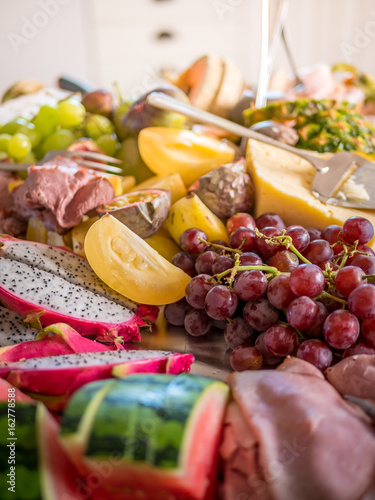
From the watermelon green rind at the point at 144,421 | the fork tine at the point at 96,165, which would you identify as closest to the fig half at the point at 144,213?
the fork tine at the point at 96,165

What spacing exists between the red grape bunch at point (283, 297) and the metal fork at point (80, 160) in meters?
0.43

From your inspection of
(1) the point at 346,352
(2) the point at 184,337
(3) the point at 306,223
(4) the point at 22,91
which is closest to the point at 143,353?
(2) the point at 184,337

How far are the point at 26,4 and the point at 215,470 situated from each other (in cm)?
494

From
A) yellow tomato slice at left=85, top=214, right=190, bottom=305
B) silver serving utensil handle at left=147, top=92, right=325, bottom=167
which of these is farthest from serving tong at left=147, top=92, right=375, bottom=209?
yellow tomato slice at left=85, top=214, right=190, bottom=305

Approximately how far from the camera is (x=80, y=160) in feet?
3.80

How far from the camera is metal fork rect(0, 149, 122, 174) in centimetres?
114

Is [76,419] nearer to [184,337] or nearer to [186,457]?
[186,457]

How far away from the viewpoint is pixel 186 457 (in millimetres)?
376

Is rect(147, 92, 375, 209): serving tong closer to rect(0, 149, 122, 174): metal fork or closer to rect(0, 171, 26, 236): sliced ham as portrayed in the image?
rect(0, 149, 122, 174): metal fork

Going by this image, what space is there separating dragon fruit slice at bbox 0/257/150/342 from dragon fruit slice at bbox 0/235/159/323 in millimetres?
18

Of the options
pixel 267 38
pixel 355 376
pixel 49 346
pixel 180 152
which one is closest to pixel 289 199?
pixel 180 152

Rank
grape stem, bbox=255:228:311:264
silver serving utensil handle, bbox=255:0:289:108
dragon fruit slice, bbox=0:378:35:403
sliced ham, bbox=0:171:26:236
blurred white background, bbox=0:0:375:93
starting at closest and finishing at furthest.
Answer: dragon fruit slice, bbox=0:378:35:403, grape stem, bbox=255:228:311:264, sliced ham, bbox=0:171:26:236, silver serving utensil handle, bbox=255:0:289:108, blurred white background, bbox=0:0:375:93

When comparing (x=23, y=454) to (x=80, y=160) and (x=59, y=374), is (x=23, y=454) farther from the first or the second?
(x=80, y=160)

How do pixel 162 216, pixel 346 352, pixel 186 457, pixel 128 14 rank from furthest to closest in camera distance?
pixel 128 14
pixel 162 216
pixel 346 352
pixel 186 457
